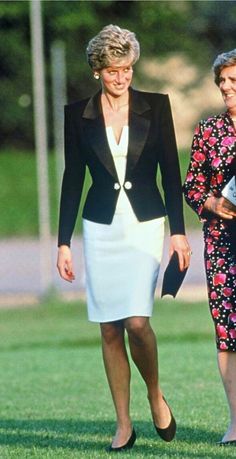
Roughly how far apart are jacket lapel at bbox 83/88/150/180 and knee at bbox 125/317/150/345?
69 centimetres

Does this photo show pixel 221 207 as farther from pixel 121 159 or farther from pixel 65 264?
pixel 65 264

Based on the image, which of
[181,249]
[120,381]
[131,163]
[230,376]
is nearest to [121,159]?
[131,163]

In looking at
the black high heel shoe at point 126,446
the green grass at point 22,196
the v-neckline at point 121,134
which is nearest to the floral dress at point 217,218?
the v-neckline at point 121,134

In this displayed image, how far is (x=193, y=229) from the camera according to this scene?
38156 millimetres

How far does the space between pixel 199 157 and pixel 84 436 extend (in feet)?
5.65

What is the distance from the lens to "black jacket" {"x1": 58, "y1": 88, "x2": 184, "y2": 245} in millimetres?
8117

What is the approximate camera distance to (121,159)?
813 cm

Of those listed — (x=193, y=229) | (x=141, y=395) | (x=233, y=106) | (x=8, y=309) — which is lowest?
(x=193, y=229)

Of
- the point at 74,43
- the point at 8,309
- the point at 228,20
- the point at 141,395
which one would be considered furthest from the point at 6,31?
the point at 141,395

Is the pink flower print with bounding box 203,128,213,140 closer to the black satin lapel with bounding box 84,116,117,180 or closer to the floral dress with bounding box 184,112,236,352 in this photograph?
the floral dress with bounding box 184,112,236,352

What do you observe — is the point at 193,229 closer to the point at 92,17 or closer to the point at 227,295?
the point at 92,17

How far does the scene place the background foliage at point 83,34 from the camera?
141ft

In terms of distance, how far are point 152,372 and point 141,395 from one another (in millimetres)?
3655

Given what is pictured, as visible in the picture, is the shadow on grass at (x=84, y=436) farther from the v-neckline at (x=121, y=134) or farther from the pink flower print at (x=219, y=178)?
the v-neckline at (x=121, y=134)
